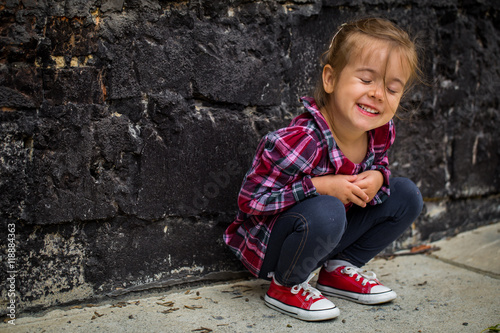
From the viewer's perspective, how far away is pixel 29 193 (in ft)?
5.49

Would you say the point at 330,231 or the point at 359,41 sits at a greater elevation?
the point at 359,41

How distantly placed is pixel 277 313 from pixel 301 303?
11 cm

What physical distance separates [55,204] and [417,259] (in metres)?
1.78

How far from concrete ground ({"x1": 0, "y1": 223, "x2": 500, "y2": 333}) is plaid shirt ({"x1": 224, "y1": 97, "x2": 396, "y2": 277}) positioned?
21 centimetres

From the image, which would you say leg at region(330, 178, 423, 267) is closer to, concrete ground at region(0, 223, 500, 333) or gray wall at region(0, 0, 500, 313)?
concrete ground at region(0, 223, 500, 333)

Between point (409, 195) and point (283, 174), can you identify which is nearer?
point (283, 174)

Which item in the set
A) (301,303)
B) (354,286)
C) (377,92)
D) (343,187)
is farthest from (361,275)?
(377,92)

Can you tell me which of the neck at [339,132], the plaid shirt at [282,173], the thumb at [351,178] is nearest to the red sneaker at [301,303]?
the plaid shirt at [282,173]

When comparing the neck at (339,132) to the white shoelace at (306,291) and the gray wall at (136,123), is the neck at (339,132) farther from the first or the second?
the white shoelace at (306,291)

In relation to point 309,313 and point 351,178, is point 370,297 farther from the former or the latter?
point 351,178

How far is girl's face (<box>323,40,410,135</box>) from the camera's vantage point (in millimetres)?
1769

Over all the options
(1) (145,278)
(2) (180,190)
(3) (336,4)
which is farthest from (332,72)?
(1) (145,278)

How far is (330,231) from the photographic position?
1.66m

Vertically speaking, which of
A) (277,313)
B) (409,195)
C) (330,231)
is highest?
(409,195)
